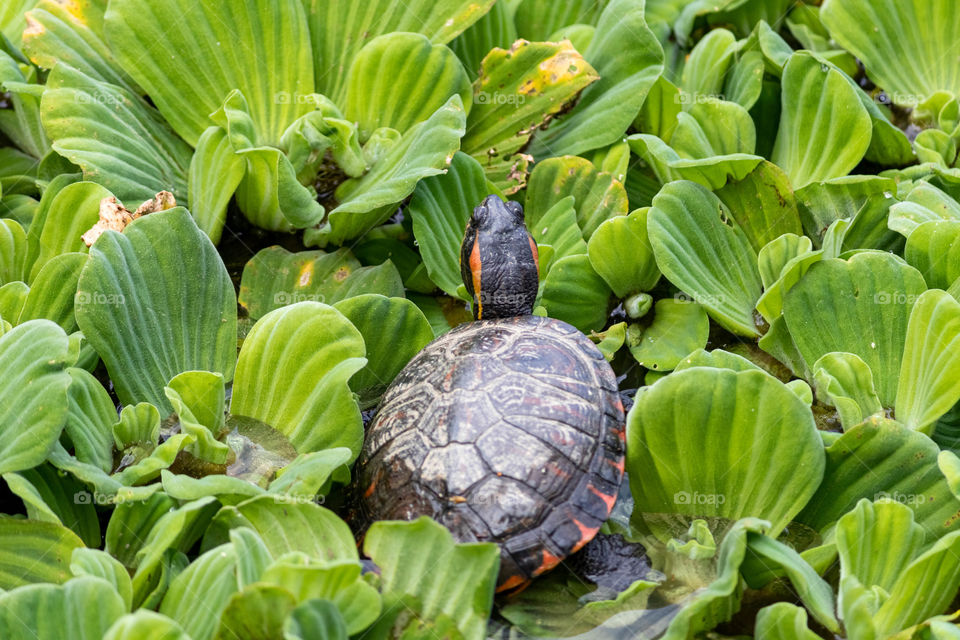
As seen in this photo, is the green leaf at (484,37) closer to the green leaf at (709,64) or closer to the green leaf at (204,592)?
the green leaf at (709,64)

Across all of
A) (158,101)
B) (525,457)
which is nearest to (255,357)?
(525,457)

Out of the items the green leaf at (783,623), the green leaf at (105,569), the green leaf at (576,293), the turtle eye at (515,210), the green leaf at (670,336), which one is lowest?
the green leaf at (783,623)

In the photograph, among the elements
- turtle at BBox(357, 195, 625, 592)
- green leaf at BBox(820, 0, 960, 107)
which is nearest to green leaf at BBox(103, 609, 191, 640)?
turtle at BBox(357, 195, 625, 592)

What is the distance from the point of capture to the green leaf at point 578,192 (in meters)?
2.47

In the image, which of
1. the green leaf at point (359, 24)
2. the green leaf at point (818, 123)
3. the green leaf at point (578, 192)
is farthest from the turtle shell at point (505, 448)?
the green leaf at point (359, 24)

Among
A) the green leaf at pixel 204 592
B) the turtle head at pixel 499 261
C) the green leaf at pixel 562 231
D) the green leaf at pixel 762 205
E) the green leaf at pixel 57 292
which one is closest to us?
the green leaf at pixel 204 592

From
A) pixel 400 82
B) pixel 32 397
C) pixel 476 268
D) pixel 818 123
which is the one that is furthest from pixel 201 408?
pixel 818 123

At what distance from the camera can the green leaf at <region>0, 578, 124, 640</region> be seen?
1348mm

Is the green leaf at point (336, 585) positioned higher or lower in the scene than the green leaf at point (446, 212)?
lower

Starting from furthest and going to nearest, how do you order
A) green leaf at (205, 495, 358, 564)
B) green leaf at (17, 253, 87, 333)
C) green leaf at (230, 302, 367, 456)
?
green leaf at (17, 253, 87, 333) < green leaf at (230, 302, 367, 456) < green leaf at (205, 495, 358, 564)

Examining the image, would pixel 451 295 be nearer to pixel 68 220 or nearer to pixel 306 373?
pixel 306 373

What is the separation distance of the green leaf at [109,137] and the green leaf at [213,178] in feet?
0.44

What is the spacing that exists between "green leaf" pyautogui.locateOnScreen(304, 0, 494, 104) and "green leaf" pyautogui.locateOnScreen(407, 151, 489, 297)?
47 cm

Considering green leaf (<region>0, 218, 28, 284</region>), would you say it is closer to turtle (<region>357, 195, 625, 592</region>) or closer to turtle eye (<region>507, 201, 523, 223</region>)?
turtle (<region>357, 195, 625, 592</region>)
